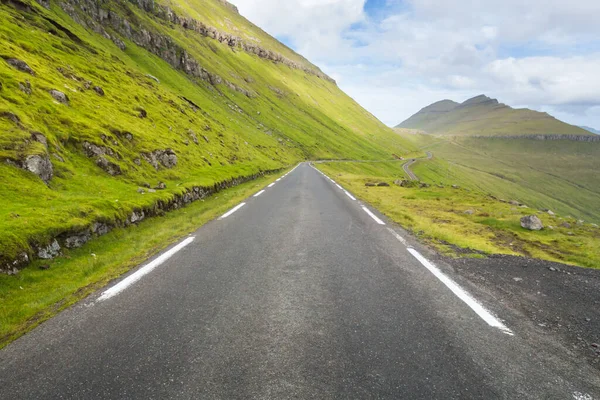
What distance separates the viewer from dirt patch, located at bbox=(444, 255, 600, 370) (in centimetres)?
461

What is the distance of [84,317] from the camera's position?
4.71 m

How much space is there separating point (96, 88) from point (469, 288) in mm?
32155

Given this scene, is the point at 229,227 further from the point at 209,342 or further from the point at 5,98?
the point at 5,98

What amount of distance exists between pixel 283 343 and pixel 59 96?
76.0 feet

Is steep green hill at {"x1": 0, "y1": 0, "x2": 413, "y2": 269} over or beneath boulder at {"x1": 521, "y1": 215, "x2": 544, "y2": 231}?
over

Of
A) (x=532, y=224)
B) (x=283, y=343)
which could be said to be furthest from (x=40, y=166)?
(x=532, y=224)

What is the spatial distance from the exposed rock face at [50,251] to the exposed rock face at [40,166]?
5063 mm

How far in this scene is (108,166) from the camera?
54.2ft

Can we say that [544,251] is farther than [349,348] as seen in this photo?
Yes

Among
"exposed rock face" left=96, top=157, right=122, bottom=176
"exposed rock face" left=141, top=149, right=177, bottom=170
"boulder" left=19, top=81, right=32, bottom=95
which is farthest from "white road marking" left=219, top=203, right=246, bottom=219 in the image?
"boulder" left=19, top=81, right=32, bottom=95

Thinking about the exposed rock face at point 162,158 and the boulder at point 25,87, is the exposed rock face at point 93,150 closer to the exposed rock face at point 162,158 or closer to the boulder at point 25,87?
the exposed rock face at point 162,158

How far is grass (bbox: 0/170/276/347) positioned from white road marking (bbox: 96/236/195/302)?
1.19 ft

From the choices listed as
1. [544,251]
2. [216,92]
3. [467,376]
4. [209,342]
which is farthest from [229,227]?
[216,92]

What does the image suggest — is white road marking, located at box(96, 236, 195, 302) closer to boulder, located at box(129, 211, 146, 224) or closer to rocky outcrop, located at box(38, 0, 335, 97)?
boulder, located at box(129, 211, 146, 224)
